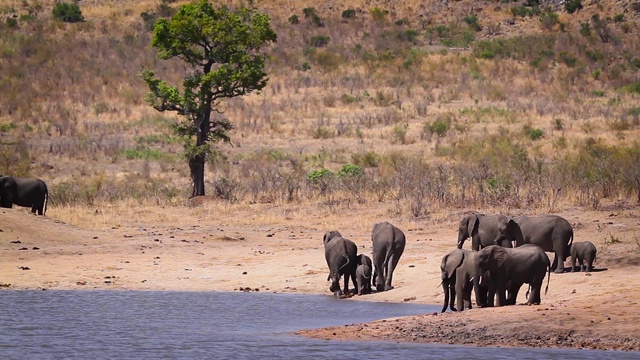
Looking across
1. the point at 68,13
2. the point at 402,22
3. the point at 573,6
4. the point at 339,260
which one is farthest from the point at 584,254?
the point at 573,6

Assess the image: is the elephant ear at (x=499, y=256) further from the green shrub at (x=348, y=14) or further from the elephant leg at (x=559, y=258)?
the green shrub at (x=348, y=14)

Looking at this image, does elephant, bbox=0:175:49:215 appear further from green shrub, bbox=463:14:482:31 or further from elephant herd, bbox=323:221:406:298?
green shrub, bbox=463:14:482:31

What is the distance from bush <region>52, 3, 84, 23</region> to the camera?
60969 mm

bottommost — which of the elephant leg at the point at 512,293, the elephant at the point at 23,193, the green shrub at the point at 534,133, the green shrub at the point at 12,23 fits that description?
the elephant leg at the point at 512,293

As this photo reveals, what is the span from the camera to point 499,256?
1392 cm

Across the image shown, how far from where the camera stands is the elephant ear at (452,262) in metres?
14.3

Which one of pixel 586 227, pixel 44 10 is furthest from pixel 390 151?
pixel 44 10

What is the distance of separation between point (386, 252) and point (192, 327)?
3.96 meters

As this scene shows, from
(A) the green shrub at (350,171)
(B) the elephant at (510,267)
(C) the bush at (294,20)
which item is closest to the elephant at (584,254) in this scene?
Result: (B) the elephant at (510,267)

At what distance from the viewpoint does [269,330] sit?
47.8ft

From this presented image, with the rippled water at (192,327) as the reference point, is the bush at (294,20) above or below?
above

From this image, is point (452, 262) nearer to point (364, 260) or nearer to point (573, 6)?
point (364, 260)

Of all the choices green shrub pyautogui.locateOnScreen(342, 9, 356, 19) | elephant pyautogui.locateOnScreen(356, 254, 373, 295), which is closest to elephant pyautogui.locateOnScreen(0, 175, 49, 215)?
elephant pyautogui.locateOnScreen(356, 254, 373, 295)

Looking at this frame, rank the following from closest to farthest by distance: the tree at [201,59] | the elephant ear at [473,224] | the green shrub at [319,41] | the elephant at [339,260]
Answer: the elephant at [339,260] → the elephant ear at [473,224] → the tree at [201,59] → the green shrub at [319,41]
